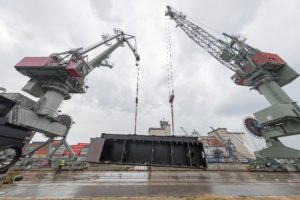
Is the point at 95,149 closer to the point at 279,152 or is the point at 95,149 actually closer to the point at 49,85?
the point at 49,85

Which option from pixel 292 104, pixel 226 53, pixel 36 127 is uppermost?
pixel 226 53

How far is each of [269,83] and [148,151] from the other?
2616cm

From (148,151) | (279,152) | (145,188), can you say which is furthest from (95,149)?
(279,152)

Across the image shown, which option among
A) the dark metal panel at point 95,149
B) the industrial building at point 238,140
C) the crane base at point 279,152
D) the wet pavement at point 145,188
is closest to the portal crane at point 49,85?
the wet pavement at point 145,188

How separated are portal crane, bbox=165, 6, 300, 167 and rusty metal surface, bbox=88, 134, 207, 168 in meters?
18.5

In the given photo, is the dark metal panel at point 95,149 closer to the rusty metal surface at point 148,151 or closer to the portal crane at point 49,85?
the rusty metal surface at point 148,151

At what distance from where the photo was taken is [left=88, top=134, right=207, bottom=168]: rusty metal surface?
1155 centimetres

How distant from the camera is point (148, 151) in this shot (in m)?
12.2

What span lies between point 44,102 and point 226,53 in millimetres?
37679

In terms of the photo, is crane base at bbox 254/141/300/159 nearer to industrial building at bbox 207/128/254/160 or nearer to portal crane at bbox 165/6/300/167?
portal crane at bbox 165/6/300/167

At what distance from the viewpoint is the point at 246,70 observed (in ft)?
95.5

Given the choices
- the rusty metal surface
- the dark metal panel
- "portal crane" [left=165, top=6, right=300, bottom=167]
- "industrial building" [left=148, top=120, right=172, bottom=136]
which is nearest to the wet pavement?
the rusty metal surface

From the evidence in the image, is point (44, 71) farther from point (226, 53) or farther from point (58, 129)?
point (226, 53)

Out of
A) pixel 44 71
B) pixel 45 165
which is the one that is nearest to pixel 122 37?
pixel 44 71
